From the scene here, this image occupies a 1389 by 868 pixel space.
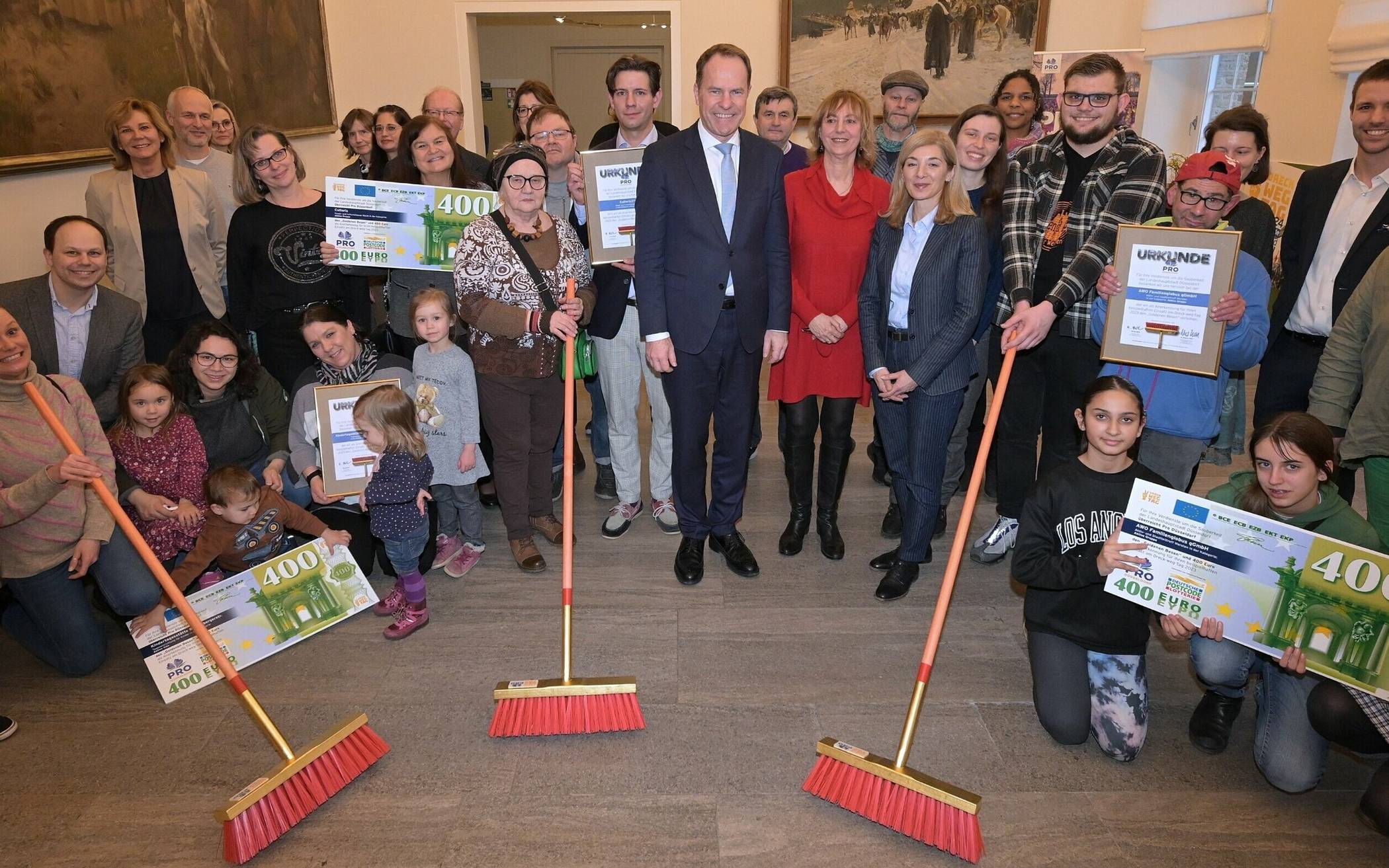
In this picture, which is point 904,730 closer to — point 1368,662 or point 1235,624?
point 1235,624

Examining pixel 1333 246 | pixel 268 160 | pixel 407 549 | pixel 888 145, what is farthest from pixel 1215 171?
Result: pixel 268 160

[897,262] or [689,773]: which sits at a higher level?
[897,262]

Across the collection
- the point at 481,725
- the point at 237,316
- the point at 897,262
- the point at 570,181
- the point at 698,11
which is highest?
the point at 698,11

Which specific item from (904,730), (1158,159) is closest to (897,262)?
(1158,159)

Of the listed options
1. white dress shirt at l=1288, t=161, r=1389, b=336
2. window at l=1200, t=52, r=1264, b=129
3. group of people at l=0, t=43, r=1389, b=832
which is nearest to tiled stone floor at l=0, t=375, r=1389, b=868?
group of people at l=0, t=43, r=1389, b=832

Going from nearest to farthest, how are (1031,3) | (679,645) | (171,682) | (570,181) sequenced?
1. (171,682)
2. (679,645)
3. (570,181)
4. (1031,3)

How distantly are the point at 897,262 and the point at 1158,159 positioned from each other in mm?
912

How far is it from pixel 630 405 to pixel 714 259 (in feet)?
3.15

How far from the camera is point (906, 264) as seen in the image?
3.09 metres

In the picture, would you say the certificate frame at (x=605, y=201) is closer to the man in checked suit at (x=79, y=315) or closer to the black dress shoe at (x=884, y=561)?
the black dress shoe at (x=884, y=561)

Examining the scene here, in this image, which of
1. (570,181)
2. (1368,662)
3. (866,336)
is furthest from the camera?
(570,181)

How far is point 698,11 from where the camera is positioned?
24.0 ft

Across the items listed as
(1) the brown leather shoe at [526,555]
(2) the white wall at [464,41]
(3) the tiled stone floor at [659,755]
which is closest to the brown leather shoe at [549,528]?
(1) the brown leather shoe at [526,555]

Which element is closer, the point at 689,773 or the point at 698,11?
the point at 689,773
